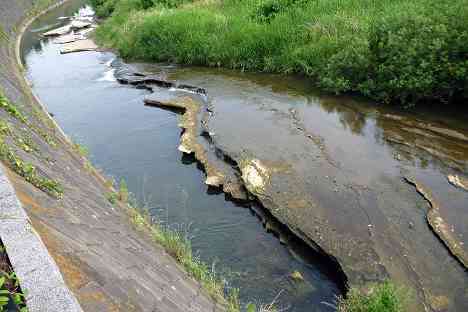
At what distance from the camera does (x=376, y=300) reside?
15.4 ft

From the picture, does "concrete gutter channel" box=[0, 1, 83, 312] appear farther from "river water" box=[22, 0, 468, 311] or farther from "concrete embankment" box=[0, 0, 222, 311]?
"river water" box=[22, 0, 468, 311]

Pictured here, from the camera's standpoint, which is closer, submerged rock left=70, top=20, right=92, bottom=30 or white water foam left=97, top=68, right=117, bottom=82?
white water foam left=97, top=68, right=117, bottom=82

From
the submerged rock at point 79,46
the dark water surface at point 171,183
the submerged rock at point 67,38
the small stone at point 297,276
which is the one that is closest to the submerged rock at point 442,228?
the dark water surface at point 171,183

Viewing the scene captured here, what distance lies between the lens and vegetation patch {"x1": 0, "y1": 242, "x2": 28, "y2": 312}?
238 cm

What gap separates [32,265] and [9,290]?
7.7 inches

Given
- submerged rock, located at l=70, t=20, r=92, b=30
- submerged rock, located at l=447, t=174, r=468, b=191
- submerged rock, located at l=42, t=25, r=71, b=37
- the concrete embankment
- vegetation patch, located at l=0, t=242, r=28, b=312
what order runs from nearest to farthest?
vegetation patch, located at l=0, t=242, r=28, b=312, the concrete embankment, submerged rock, located at l=447, t=174, r=468, b=191, submerged rock, located at l=42, t=25, r=71, b=37, submerged rock, located at l=70, t=20, r=92, b=30

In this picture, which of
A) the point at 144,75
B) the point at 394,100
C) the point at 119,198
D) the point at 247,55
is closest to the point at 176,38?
the point at 144,75

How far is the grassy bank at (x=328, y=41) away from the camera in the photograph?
9727mm

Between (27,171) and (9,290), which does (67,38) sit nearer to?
(27,171)

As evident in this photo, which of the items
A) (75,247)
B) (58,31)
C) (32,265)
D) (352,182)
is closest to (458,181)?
(352,182)

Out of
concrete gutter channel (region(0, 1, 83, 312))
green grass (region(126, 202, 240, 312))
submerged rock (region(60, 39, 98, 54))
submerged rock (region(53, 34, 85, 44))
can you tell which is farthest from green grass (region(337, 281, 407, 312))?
submerged rock (region(53, 34, 85, 44))

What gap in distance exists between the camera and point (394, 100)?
10539 millimetres

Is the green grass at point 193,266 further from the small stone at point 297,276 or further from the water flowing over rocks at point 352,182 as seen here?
the water flowing over rocks at point 352,182

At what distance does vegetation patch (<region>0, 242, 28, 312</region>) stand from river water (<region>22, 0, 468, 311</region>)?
3.29 metres
